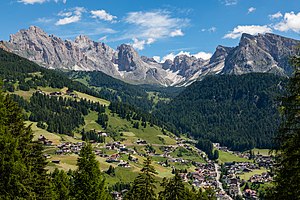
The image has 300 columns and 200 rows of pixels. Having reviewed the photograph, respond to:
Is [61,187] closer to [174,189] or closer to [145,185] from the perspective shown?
[174,189]

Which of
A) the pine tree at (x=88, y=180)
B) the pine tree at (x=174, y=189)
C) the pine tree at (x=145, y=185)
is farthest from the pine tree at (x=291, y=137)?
the pine tree at (x=174, y=189)

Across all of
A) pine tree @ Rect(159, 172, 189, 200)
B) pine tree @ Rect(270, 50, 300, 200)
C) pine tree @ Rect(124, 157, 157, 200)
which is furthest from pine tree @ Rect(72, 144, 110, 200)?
pine tree @ Rect(270, 50, 300, 200)

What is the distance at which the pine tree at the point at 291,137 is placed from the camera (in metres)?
21.2

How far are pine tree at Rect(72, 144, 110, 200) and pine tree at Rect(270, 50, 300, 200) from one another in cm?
2515

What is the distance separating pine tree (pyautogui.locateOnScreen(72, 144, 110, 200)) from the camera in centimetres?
4194

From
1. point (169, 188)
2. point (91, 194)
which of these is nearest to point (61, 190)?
point (91, 194)

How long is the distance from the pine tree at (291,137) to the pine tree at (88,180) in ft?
82.5

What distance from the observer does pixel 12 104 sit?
109ft

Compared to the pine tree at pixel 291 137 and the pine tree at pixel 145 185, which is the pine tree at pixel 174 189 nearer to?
the pine tree at pixel 145 185

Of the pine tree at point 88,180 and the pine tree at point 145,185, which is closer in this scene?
the pine tree at point 145,185

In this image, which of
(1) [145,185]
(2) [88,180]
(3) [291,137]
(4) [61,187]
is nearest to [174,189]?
(1) [145,185]

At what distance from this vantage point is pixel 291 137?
21781mm

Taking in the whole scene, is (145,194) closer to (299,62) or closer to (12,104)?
(12,104)

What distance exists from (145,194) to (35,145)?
13796mm
